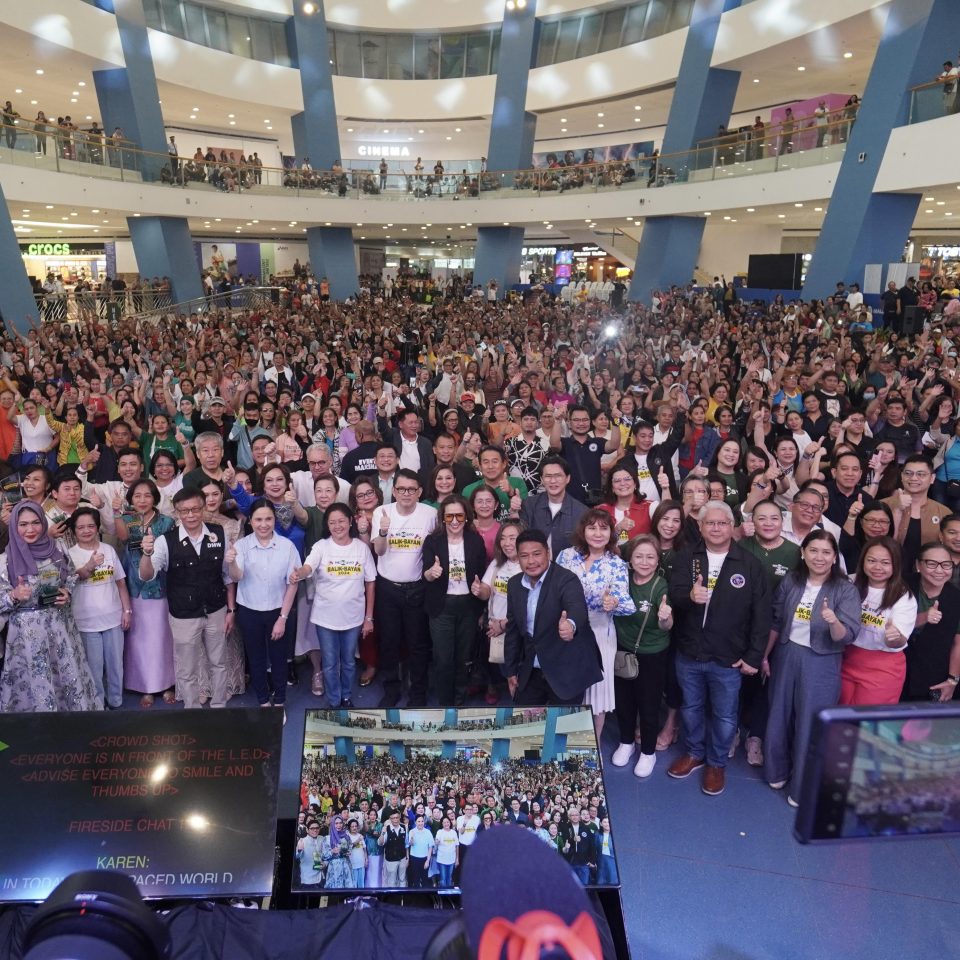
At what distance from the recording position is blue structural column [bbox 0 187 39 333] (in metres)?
16.9

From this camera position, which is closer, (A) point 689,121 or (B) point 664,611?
(B) point 664,611

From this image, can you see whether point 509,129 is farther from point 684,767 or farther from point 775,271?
point 684,767

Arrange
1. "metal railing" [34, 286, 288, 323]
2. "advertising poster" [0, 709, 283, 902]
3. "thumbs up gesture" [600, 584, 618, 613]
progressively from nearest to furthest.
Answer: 1. "advertising poster" [0, 709, 283, 902]
2. "thumbs up gesture" [600, 584, 618, 613]
3. "metal railing" [34, 286, 288, 323]

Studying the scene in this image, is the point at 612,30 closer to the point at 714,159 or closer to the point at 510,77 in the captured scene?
the point at 510,77

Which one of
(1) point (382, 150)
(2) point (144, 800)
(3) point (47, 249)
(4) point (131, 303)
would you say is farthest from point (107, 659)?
(1) point (382, 150)

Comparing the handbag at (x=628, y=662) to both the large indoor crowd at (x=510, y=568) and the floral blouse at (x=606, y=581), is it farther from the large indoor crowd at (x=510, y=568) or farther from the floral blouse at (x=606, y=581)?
the floral blouse at (x=606, y=581)

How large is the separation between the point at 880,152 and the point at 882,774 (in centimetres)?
1790

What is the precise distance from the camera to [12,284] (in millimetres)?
17141

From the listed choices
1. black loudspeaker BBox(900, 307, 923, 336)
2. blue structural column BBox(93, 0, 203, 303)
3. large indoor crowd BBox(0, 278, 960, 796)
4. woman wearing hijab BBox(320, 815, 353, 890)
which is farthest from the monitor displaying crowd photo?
blue structural column BBox(93, 0, 203, 303)

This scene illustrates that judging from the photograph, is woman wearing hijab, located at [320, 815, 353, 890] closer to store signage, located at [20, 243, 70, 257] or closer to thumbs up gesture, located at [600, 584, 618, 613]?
thumbs up gesture, located at [600, 584, 618, 613]

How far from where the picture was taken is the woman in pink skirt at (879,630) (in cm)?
393

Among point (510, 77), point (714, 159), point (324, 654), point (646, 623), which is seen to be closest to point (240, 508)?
point (324, 654)

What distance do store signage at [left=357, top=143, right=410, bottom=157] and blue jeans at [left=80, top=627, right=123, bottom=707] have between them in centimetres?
3655

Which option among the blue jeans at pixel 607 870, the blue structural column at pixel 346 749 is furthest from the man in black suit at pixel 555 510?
the blue jeans at pixel 607 870
